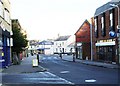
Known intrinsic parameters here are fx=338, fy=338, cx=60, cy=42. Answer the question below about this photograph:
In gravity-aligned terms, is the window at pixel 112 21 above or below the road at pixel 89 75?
above

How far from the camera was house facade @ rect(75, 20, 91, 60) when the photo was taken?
6419cm

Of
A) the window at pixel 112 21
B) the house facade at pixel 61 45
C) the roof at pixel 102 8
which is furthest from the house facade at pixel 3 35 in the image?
the house facade at pixel 61 45

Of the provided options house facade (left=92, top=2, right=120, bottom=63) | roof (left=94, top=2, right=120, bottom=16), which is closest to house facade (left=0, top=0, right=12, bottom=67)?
house facade (left=92, top=2, right=120, bottom=63)

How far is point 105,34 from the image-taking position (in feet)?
162

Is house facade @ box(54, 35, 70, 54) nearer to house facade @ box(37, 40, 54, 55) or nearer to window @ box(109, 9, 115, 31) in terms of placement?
house facade @ box(37, 40, 54, 55)

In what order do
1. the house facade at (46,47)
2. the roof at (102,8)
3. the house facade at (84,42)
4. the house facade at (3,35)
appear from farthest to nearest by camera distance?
the house facade at (46,47), the house facade at (84,42), the roof at (102,8), the house facade at (3,35)

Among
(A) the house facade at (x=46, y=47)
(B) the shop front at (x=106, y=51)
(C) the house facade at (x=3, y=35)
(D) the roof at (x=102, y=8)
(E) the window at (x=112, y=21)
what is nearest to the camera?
(C) the house facade at (x=3, y=35)

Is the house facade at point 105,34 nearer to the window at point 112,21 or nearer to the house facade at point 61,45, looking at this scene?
the window at point 112,21

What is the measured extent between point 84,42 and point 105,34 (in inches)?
665

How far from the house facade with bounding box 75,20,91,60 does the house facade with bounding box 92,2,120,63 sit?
669 centimetres

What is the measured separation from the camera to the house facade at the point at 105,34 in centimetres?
4444

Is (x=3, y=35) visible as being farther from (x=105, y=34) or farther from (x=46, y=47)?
(x=46, y=47)

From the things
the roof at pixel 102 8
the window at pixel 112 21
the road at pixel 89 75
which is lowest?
the road at pixel 89 75

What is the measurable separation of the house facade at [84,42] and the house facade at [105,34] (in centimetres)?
669
